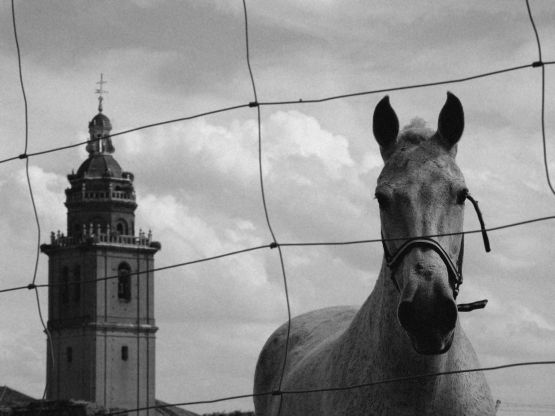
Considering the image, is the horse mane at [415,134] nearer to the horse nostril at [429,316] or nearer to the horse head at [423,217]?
the horse head at [423,217]

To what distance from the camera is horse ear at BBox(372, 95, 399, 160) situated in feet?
14.5

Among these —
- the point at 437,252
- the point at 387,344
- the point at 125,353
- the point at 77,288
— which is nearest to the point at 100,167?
the point at 77,288

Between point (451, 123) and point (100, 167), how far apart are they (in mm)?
88872

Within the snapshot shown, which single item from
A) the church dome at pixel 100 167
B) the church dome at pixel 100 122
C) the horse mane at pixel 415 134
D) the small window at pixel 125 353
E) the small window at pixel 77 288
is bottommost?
the horse mane at pixel 415 134

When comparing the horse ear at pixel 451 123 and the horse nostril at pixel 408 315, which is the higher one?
the horse ear at pixel 451 123

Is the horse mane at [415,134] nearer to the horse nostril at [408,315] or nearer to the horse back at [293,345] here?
the horse nostril at [408,315]

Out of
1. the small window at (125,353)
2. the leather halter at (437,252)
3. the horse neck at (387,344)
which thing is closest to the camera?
the leather halter at (437,252)

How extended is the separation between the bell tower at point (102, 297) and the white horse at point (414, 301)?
83996 mm

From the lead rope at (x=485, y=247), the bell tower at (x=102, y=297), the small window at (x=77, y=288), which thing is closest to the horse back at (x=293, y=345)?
the lead rope at (x=485, y=247)

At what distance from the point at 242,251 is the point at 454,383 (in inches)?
30.8

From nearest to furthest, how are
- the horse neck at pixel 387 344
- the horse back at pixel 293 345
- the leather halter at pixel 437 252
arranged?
the leather halter at pixel 437 252, the horse neck at pixel 387 344, the horse back at pixel 293 345

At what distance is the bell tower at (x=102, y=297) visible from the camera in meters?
89.2

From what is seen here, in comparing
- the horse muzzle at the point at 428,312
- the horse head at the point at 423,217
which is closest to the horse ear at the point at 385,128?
the horse head at the point at 423,217

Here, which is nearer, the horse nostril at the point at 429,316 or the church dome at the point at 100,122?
the horse nostril at the point at 429,316
